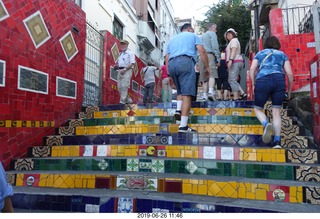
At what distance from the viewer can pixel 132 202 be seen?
2.59 metres

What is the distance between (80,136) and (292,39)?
559 cm

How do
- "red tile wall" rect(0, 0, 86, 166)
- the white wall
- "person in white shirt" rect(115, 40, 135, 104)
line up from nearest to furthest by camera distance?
"red tile wall" rect(0, 0, 86, 166), "person in white shirt" rect(115, 40, 135, 104), the white wall

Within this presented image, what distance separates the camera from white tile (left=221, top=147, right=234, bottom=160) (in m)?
3.26

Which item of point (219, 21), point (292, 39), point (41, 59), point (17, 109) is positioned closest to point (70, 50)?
point (41, 59)

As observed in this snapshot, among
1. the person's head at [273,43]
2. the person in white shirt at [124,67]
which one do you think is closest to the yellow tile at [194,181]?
the person's head at [273,43]

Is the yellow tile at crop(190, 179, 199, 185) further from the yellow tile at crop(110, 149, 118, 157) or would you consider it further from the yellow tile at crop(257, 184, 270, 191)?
the yellow tile at crop(110, 149, 118, 157)

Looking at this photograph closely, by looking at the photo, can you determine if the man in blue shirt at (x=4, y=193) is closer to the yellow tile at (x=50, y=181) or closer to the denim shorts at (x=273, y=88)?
the yellow tile at (x=50, y=181)

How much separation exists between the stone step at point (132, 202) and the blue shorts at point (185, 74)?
170 centimetres

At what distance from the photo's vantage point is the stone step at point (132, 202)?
2357 mm

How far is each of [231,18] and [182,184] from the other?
1670cm

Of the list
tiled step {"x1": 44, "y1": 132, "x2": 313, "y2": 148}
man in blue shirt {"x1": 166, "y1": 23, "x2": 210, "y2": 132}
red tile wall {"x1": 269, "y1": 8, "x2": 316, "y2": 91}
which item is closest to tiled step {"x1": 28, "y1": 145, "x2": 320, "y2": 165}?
tiled step {"x1": 44, "y1": 132, "x2": 313, "y2": 148}

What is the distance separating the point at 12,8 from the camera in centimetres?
407

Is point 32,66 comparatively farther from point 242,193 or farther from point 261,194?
point 261,194

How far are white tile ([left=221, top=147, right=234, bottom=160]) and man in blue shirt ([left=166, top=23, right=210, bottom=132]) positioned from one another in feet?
2.31
